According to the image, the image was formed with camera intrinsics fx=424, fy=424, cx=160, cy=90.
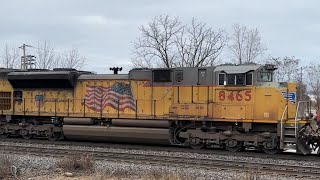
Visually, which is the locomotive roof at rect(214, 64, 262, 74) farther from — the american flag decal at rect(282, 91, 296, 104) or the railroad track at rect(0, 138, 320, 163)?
the railroad track at rect(0, 138, 320, 163)

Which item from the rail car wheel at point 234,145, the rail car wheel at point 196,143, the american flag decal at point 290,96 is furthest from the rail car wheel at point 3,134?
the american flag decal at point 290,96

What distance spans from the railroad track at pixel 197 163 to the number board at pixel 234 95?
303 cm

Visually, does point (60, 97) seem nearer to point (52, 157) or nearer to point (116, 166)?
point (52, 157)

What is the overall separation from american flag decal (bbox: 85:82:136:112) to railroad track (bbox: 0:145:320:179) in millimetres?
2994

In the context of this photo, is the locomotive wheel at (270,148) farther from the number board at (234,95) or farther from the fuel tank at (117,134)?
the fuel tank at (117,134)

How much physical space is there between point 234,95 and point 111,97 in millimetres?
5457

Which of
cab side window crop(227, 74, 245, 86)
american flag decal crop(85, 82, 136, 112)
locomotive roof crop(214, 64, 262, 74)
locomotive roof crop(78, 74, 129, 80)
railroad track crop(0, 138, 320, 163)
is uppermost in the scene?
locomotive roof crop(214, 64, 262, 74)

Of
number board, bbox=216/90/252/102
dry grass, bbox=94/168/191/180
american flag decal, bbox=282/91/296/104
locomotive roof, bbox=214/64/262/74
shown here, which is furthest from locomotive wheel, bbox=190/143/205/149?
dry grass, bbox=94/168/191/180

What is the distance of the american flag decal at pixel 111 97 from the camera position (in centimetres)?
1805

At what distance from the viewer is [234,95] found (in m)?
15.9

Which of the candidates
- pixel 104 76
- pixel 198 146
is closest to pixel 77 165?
pixel 198 146

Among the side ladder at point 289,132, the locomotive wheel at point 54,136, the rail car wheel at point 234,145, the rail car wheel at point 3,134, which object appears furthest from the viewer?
the rail car wheel at point 3,134

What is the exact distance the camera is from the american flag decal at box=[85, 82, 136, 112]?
1805 centimetres

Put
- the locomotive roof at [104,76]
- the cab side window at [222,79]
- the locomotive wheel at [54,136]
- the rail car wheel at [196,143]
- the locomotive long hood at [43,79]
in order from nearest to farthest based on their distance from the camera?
the cab side window at [222,79] < the rail car wheel at [196,143] < the locomotive roof at [104,76] < the locomotive long hood at [43,79] < the locomotive wheel at [54,136]
